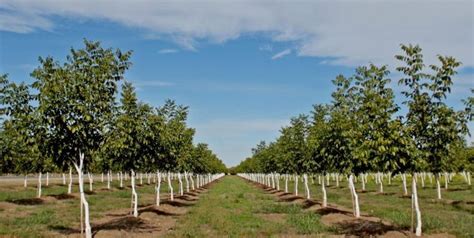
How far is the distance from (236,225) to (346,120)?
8841 mm

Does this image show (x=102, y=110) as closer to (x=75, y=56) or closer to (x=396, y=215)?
(x=75, y=56)

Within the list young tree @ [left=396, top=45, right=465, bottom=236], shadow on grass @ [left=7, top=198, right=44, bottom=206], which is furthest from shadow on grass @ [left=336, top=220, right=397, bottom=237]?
shadow on grass @ [left=7, top=198, right=44, bottom=206]

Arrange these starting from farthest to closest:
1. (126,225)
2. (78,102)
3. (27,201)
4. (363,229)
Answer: (27,201)
(126,225)
(363,229)
(78,102)

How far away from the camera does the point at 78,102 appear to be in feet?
54.7

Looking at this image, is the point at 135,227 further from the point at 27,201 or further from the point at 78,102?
the point at 27,201

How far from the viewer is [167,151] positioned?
33.1 m

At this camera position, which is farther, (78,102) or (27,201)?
(27,201)

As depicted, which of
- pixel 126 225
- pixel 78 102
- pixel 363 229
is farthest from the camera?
pixel 126 225

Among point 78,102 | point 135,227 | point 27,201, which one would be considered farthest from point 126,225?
point 27,201

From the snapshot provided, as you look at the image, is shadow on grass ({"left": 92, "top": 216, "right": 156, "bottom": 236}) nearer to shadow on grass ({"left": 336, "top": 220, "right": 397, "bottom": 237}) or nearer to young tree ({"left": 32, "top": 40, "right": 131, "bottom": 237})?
young tree ({"left": 32, "top": 40, "right": 131, "bottom": 237})

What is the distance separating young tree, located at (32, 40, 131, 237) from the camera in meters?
16.3

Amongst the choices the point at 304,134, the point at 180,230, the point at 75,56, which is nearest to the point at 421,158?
the point at 180,230

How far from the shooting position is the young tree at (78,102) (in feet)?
53.4

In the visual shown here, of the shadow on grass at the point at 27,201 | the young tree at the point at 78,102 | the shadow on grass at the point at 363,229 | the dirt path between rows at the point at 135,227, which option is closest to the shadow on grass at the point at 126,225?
→ the dirt path between rows at the point at 135,227
